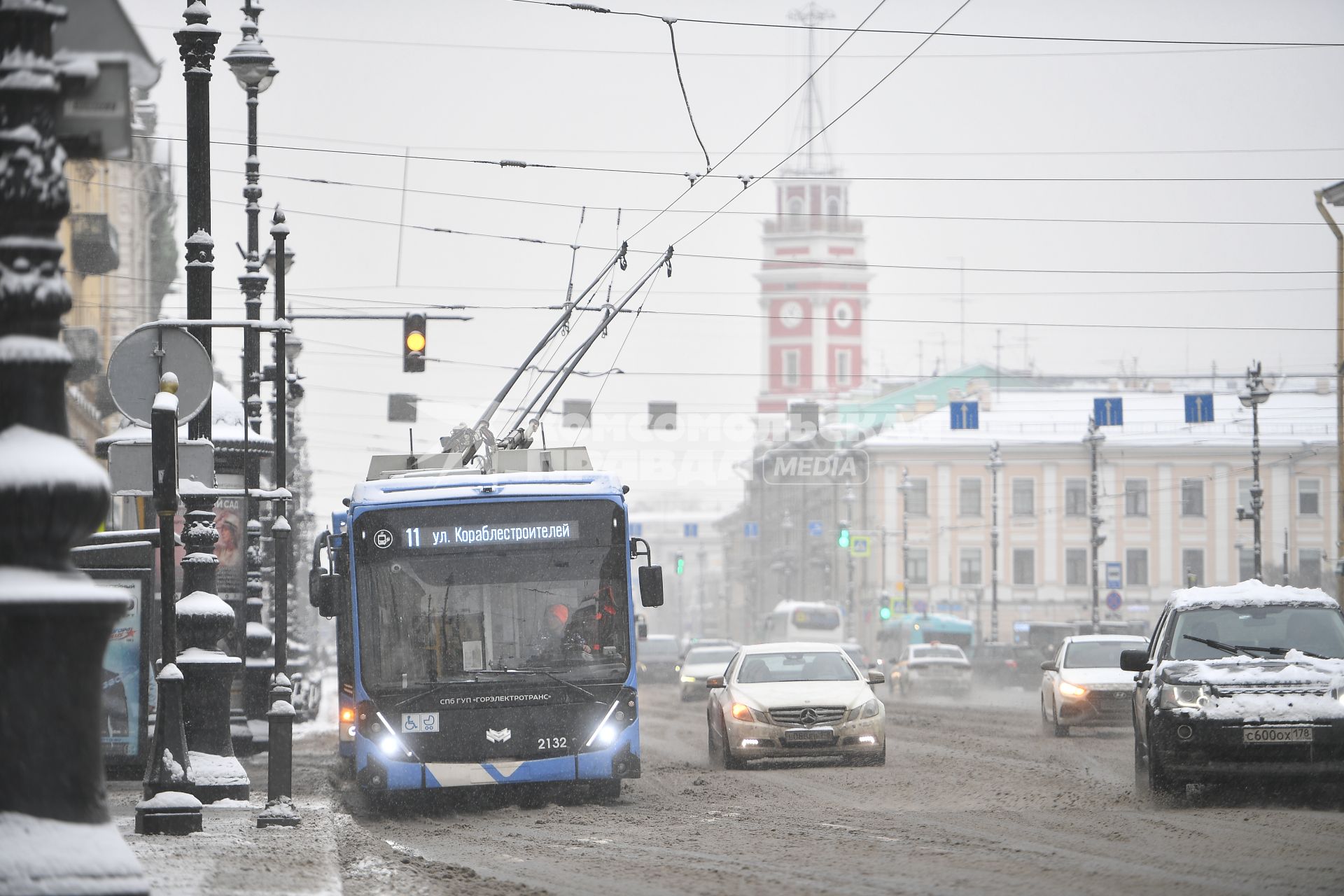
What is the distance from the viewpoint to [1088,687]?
2781 cm

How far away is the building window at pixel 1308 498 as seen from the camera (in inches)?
3548

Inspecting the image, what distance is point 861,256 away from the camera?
14900 centimetres

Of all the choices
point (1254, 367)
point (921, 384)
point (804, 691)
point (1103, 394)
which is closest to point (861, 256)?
point (921, 384)

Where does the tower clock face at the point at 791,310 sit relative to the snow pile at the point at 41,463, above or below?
above

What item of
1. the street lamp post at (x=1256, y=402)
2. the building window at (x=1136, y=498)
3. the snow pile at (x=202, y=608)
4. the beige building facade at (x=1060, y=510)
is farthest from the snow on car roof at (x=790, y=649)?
the building window at (x=1136, y=498)

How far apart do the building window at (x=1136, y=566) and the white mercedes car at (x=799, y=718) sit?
73300 mm

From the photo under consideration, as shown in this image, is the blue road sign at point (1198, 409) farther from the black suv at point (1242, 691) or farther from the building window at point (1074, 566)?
the black suv at point (1242, 691)

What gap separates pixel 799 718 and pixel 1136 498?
75038 mm

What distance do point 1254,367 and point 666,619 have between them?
13130 cm

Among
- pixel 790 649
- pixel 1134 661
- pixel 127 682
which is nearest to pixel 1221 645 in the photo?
pixel 1134 661

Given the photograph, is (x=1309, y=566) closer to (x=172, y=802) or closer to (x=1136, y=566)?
(x=1136, y=566)

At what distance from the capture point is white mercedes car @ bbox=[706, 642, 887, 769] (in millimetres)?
21469

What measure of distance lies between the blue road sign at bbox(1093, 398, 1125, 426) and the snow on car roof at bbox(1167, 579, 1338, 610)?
162 feet

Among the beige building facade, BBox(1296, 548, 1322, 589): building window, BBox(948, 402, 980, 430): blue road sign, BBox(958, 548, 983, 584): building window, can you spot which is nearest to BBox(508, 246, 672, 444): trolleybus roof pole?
BBox(948, 402, 980, 430): blue road sign
